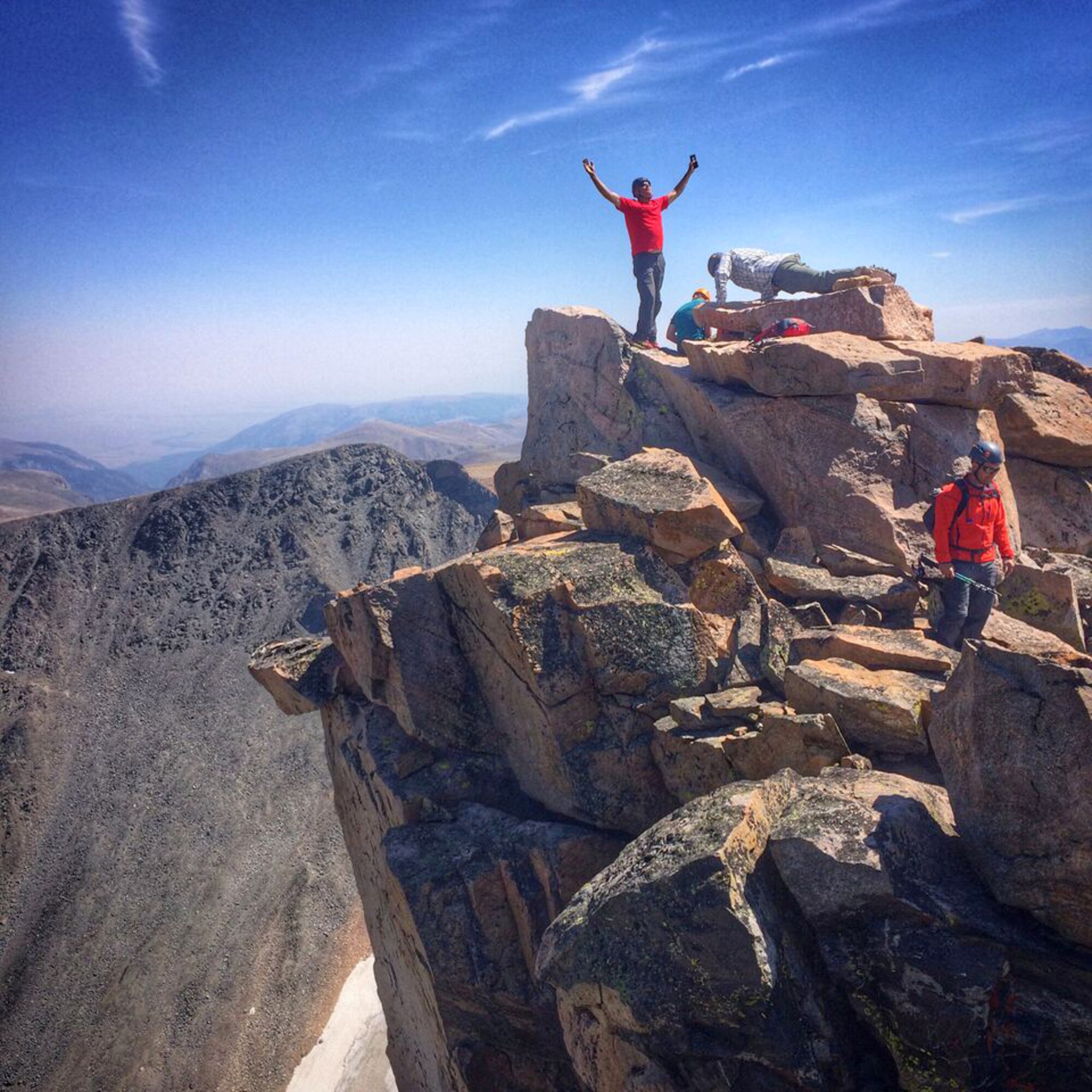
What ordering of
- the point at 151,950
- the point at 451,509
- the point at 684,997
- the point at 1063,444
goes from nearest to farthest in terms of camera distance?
the point at 684,997
the point at 1063,444
the point at 151,950
the point at 451,509

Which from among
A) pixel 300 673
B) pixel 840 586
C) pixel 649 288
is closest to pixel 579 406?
pixel 649 288

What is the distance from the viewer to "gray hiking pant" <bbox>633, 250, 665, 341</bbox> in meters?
17.7

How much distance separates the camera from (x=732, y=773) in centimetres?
876

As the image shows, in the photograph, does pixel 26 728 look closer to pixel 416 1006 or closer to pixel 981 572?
pixel 416 1006

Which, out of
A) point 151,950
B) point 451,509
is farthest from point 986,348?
point 451,509

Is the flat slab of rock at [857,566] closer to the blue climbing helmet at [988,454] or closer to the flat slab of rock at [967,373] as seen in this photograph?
the blue climbing helmet at [988,454]

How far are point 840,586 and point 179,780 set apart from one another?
4233 cm

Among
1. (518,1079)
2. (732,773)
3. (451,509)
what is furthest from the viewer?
(451,509)

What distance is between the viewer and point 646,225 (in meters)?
17.3

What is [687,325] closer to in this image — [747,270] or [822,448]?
[747,270]

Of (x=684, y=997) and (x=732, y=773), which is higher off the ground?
(x=732, y=773)

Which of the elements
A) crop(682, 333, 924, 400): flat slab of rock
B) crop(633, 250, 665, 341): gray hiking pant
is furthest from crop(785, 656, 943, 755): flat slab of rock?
crop(633, 250, 665, 341): gray hiking pant

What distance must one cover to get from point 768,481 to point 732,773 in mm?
6289

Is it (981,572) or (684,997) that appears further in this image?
(981,572)
